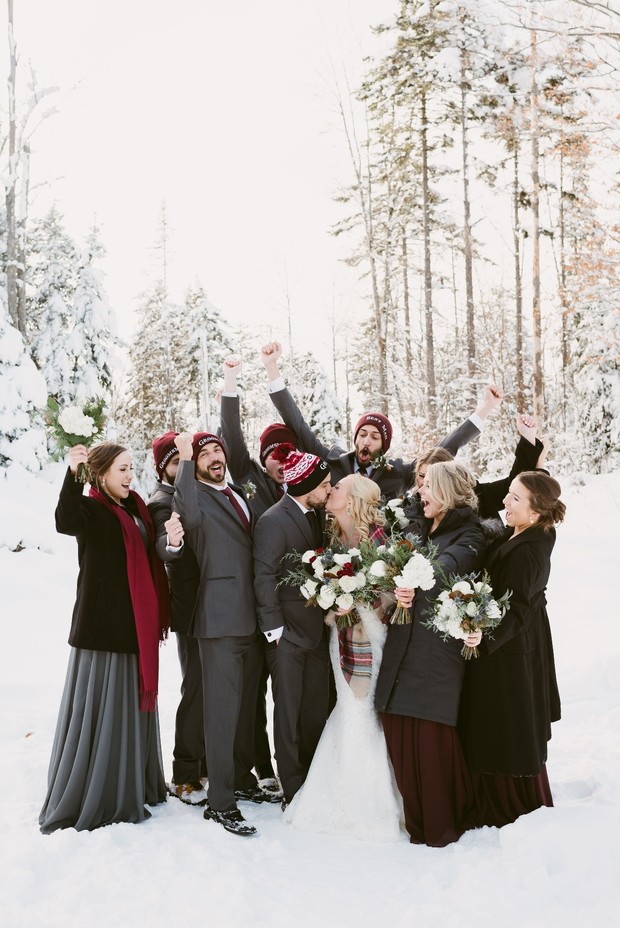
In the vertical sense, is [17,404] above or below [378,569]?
above

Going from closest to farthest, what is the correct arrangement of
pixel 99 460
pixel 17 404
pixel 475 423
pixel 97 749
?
pixel 97 749, pixel 99 460, pixel 475 423, pixel 17 404

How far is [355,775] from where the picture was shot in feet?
15.9

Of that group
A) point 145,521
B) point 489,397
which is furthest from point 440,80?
point 145,521

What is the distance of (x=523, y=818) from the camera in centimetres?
438

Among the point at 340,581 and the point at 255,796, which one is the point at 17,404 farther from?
the point at 340,581

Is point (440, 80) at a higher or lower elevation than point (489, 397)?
higher

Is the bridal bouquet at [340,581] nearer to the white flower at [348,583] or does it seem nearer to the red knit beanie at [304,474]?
the white flower at [348,583]

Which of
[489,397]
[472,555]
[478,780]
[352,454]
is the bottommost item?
[478,780]

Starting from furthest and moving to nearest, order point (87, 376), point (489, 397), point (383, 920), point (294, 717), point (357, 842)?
point (87, 376) < point (489, 397) < point (294, 717) < point (357, 842) < point (383, 920)

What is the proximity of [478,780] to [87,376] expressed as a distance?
23358mm

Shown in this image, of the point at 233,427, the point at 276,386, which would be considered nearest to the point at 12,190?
the point at 276,386

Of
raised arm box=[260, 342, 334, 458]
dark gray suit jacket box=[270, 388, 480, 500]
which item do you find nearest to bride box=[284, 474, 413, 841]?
dark gray suit jacket box=[270, 388, 480, 500]

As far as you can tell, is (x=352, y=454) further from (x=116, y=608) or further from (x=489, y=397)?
(x=116, y=608)

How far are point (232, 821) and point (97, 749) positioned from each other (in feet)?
3.18
